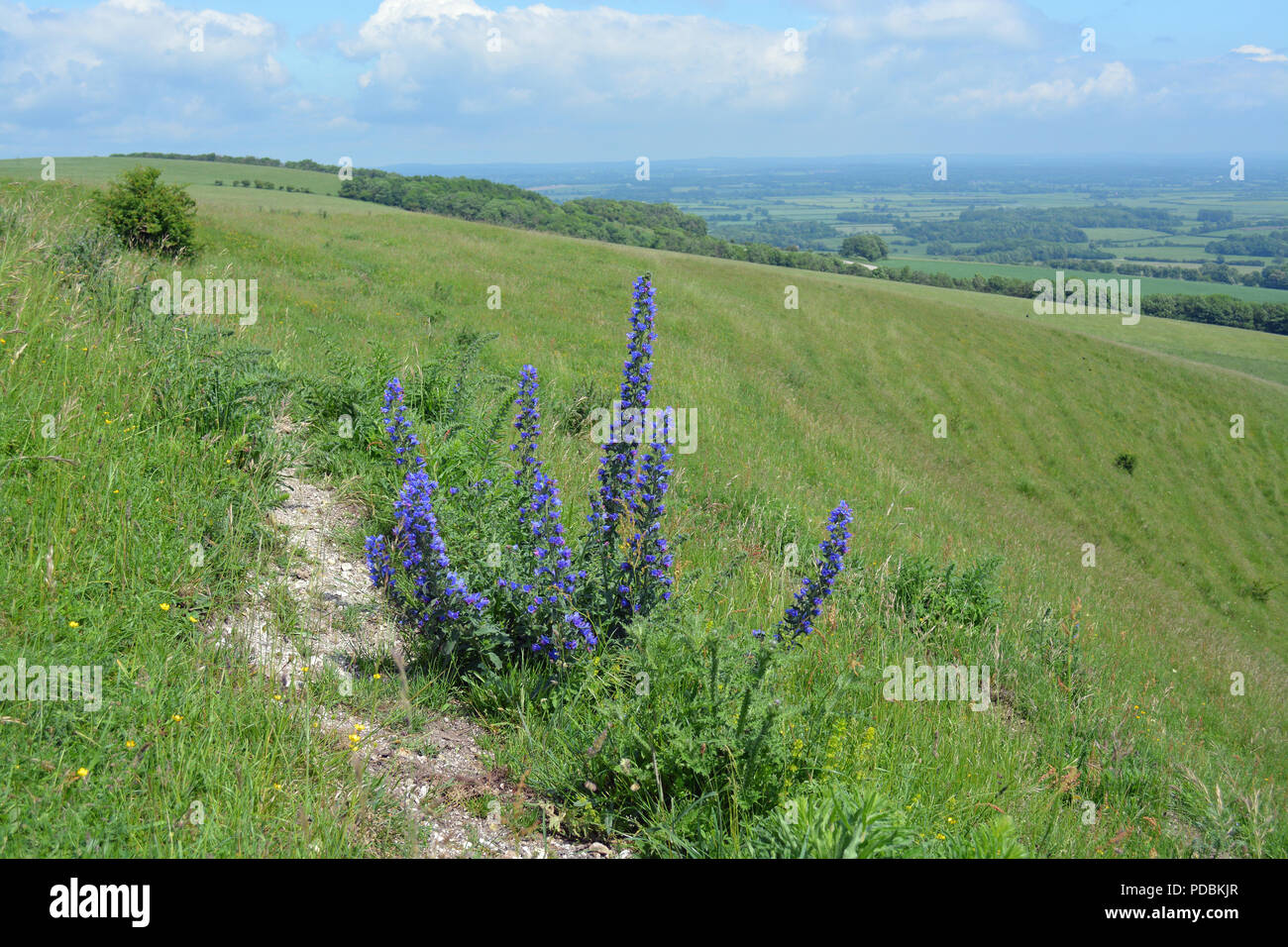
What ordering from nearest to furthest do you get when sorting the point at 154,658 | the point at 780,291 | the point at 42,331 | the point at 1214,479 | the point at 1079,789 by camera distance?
the point at 154,658 → the point at 1079,789 → the point at 42,331 → the point at 1214,479 → the point at 780,291

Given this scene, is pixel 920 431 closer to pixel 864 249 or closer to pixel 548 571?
pixel 548 571

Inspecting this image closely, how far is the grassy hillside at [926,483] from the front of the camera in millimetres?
4203

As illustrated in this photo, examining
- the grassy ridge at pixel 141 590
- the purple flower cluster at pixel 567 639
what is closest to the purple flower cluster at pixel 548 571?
the purple flower cluster at pixel 567 639

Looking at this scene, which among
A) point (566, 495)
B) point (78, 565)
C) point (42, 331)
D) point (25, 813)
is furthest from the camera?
point (566, 495)

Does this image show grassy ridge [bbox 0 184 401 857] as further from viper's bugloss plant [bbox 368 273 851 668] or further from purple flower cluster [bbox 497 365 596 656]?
A: purple flower cluster [bbox 497 365 596 656]

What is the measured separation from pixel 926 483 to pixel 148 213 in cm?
1871

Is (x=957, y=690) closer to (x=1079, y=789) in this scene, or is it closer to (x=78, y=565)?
(x=1079, y=789)

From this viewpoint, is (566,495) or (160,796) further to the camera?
(566,495)

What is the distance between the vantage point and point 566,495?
6695 millimetres

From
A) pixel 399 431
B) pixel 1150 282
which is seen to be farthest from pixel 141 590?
pixel 1150 282

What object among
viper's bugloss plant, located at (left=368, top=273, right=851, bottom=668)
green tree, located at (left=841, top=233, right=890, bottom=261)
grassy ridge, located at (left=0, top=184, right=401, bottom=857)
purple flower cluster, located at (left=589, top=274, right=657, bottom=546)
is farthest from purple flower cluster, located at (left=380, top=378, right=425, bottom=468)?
green tree, located at (left=841, top=233, right=890, bottom=261)

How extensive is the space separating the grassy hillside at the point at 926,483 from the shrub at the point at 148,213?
1.00m

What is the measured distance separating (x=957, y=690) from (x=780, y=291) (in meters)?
32.9

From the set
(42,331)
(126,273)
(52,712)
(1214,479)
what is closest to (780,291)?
(1214,479)
